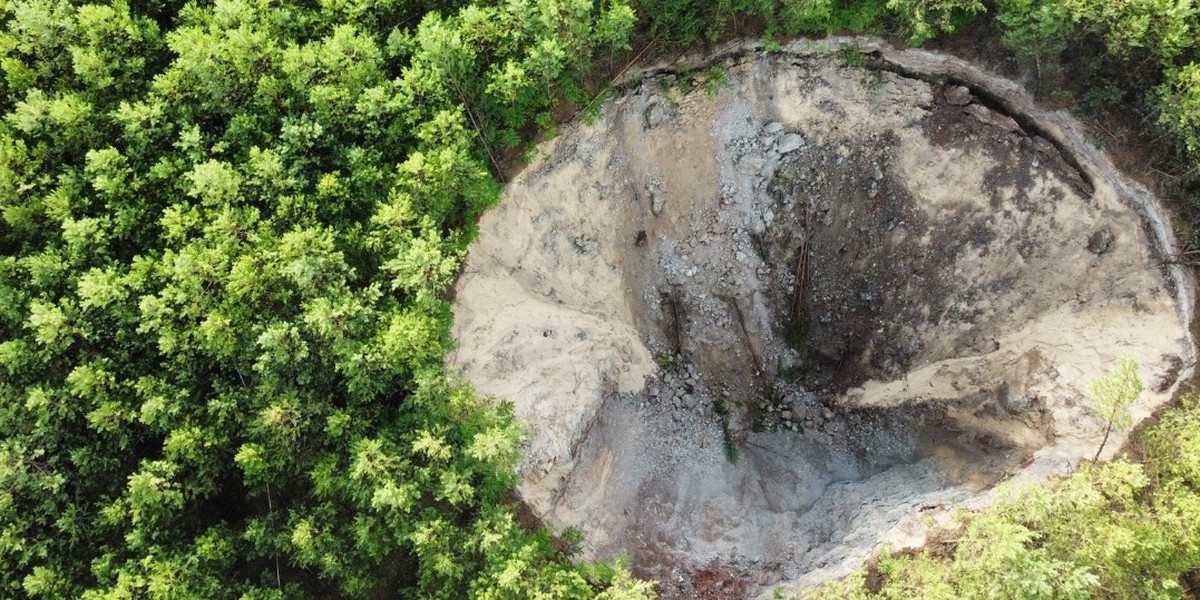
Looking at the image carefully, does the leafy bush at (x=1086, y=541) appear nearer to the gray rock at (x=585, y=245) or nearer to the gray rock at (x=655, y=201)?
the gray rock at (x=585, y=245)

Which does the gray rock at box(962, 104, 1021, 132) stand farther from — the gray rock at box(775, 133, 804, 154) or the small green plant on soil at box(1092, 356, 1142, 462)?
the small green plant on soil at box(1092, 356, 1142, 462)

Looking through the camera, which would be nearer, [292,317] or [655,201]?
[292,317]

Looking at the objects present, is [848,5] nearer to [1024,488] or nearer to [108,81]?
[1024,488]

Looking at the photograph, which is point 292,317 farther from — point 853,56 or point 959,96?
point 959,96

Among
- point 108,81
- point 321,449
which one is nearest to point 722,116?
point 321,449

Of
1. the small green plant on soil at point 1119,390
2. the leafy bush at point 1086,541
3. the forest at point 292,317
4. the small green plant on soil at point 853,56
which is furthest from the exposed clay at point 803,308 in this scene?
the small green plant on soil at point 1119,390

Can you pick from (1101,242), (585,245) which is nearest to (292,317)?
(585,245)

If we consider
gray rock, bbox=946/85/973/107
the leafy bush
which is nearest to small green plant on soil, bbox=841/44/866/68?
gray rock, bbox=946/85/973/107
